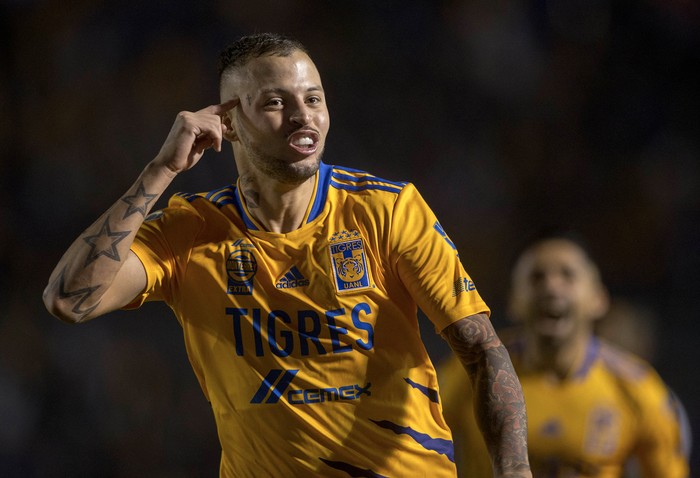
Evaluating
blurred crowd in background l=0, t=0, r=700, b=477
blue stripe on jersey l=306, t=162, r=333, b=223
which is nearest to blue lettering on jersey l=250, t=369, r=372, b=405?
blue stripe on jersey l=306, t=162, r=333, b=223

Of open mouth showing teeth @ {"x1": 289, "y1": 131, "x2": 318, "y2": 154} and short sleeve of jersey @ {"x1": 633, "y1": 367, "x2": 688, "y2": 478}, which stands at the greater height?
open mouth showing teeth @ {"x1": 289, "y1": 131, "x2": 318, "y2": 154}

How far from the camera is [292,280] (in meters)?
2.60

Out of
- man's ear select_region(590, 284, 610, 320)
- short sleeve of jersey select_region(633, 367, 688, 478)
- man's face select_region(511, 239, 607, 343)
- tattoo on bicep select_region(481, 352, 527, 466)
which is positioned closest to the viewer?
tattoo on bicep select_region(481, 352, 527, 466)

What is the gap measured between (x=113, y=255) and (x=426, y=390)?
38.0 inches

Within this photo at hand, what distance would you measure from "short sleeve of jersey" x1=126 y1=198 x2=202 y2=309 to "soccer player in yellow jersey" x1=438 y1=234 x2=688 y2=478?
1925mm

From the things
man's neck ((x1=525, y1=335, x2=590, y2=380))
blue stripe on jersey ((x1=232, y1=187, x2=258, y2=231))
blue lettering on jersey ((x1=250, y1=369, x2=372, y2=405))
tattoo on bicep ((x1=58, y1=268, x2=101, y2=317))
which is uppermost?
blue stripe on jersey ((x1=232, y1=187, x2=258, y2=231))

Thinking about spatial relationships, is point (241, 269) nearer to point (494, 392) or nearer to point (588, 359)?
point (494, 392)

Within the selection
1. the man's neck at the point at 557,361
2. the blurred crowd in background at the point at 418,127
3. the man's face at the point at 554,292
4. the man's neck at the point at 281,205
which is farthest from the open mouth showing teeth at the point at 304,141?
the blurred crowd in background at the point at 418,127

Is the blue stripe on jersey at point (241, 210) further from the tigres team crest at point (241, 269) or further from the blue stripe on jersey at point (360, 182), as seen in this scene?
the blue stripe on jersey at point (360, 182)

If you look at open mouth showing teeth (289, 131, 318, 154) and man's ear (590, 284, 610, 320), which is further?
man's ear (590, 284, 610, 320)

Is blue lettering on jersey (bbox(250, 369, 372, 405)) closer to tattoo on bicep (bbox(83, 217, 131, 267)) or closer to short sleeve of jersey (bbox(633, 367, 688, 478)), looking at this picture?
tattoo on bicep (bbox(83, 217, 131, 267))

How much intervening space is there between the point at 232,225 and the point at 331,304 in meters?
0.42

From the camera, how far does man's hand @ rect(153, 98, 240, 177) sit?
256 centimetres

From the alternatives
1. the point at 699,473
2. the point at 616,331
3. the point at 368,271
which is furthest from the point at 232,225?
the point at 699,473
